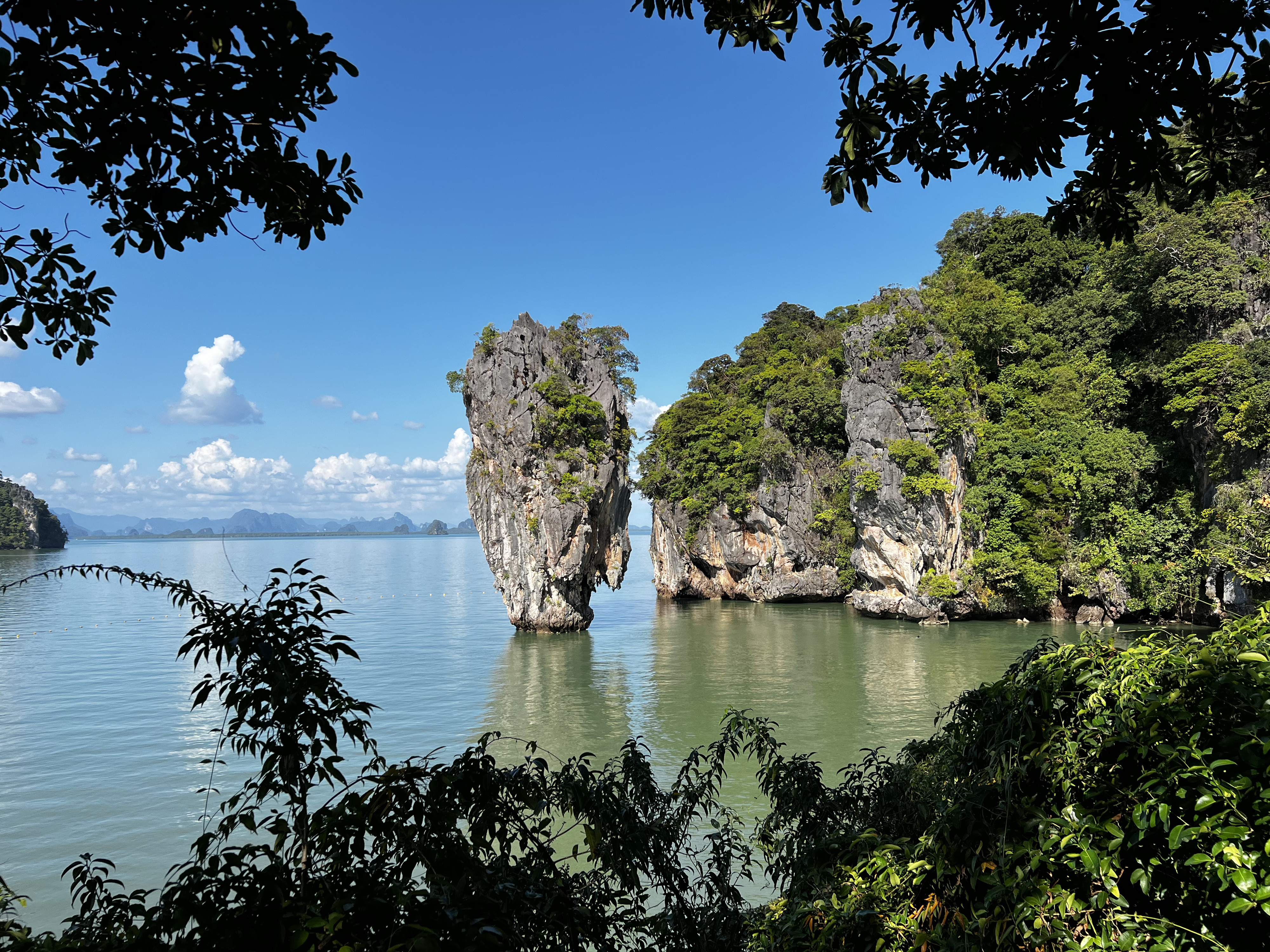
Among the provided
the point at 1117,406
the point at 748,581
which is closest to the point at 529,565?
the point at 748,581

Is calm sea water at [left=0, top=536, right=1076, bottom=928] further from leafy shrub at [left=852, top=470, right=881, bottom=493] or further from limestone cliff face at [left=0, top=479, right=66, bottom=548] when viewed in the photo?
limestone cliff face at [left=0, top=479, right=66, bottom=548]

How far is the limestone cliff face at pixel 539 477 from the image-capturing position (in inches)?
939

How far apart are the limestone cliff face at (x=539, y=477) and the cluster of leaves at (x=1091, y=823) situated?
21130mm

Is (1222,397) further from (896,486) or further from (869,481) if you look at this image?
(869,481)

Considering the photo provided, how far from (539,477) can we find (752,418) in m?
11.9

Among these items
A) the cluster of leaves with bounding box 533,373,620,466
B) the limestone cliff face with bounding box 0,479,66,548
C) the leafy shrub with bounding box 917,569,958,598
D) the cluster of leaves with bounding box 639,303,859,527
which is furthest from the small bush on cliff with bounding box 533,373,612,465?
the limestone cliff face with bounding box 0,479,66,548

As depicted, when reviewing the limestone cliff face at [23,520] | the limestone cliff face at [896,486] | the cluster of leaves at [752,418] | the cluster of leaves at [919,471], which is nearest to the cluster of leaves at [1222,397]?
the limestone cliff face at [896,486]

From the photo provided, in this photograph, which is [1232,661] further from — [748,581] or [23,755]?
Answer: [748,581]

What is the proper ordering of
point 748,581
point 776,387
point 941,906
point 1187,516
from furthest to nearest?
point 748,581 → point 776,387 → point 1187,516 → point 941,906

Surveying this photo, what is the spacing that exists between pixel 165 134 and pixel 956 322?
2608 cm

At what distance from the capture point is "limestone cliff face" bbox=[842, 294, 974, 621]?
23375mm

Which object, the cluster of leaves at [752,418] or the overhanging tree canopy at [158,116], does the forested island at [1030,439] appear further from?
the overhanging tree canopy at [158,116]

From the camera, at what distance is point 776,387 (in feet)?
97.5

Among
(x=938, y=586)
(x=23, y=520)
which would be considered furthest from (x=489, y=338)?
(x=23, y=520)
